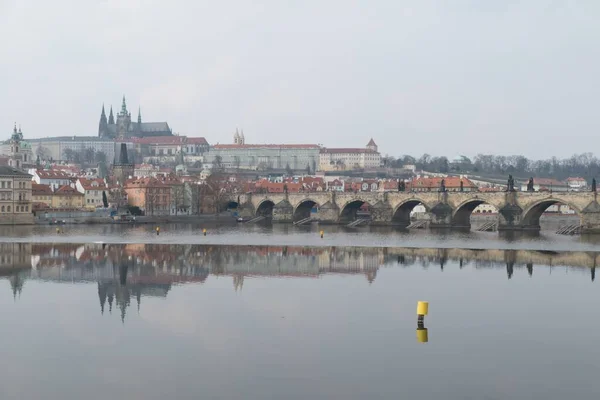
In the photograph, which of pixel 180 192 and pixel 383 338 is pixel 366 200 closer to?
pixel 180 192

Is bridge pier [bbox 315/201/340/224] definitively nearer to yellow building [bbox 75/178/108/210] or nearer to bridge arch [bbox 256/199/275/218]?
bridge arch [bbox 256/199/275/218]

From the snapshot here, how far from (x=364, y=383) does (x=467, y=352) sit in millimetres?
3495

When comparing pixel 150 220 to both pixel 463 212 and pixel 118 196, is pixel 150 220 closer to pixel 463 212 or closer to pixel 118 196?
pixel 118 196

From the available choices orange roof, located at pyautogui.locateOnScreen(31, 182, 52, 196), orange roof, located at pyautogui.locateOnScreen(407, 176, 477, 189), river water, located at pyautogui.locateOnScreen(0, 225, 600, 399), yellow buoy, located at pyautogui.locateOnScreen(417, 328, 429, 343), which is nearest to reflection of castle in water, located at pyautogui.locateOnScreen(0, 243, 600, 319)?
river water, located at pyautogui.locateOnScreen(0, 225, 600, 399)

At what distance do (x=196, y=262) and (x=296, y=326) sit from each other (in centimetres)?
1599

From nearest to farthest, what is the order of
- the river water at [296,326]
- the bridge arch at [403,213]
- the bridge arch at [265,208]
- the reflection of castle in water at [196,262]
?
the river water at [296,326], the reflection of castle in water at [196,262], the bridge arch at [403,213], the bridge arch at [265,208]

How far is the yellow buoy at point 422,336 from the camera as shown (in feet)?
67.1

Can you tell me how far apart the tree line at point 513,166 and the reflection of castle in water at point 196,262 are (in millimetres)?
122499

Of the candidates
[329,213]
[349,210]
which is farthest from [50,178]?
[349,210]

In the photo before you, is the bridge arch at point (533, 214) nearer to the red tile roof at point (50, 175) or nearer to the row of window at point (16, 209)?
the row of window at point (16, 209)

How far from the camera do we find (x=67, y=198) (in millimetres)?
84500

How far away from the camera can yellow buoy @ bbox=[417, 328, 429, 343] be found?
20453mm

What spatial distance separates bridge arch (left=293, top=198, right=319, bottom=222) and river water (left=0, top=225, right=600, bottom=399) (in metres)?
43.3

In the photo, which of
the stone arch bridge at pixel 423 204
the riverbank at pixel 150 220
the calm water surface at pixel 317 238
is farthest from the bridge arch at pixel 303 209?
the calm water surface at pixel 317 238
